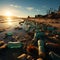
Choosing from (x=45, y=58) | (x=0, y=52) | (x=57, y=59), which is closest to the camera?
(x=57, y=59)

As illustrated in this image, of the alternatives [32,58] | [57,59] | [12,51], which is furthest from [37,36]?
[57,59]

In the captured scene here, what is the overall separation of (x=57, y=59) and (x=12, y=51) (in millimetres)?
4568

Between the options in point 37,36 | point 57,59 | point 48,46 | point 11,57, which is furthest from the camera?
point 37,36

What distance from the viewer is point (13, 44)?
40.4 feet

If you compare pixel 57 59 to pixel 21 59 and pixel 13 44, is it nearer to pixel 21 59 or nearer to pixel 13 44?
pixel 21 59

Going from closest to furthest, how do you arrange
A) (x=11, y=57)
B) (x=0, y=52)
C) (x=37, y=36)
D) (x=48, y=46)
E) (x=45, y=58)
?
(x=45, y=58) < (x=11, y=57) < (x=0, y=52) < (x=48, y=46) < (x=37, y=36)

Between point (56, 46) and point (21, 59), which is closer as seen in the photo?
point (21, 59)

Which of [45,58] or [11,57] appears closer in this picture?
[45,58]

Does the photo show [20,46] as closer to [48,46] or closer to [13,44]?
[13,44]

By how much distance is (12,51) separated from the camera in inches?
445

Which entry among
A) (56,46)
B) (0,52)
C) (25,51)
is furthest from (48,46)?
(0,52)

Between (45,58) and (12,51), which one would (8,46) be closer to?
(12,51)

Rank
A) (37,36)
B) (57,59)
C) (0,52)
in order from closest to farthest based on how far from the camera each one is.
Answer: (57,59) < (0,52) < (37,36)

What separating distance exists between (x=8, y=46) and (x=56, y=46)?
15.9ft
